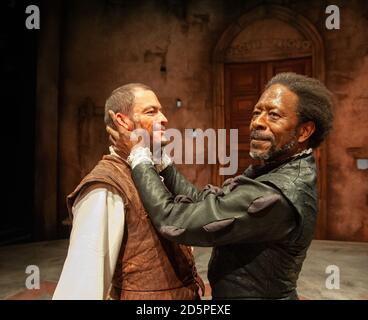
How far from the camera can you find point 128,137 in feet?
5.57

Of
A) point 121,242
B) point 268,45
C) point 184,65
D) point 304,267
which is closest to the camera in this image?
point 121,242

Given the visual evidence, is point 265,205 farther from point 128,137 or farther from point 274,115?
point 128,137

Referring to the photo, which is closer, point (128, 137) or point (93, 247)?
point (93, 247)

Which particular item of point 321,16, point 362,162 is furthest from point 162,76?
point 362,162

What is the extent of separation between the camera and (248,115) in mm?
6938

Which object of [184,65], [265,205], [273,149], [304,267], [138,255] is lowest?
[304,267]

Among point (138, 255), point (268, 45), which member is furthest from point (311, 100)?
point (268, 45)

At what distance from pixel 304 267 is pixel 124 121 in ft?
13.6

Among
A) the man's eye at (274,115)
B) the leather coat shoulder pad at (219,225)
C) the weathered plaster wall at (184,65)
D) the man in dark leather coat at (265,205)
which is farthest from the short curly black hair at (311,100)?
the weathered plaster wall at (184,65)

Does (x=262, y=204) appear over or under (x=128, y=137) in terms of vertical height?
under

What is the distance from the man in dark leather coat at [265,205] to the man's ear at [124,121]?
33mm

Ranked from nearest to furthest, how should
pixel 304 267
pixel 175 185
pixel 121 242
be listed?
pixel 121 242 → pixel 175 185 → pixel 304 267

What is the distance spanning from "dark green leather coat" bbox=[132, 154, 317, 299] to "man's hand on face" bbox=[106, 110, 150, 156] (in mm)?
184

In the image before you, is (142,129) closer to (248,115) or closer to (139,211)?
(139,211)
